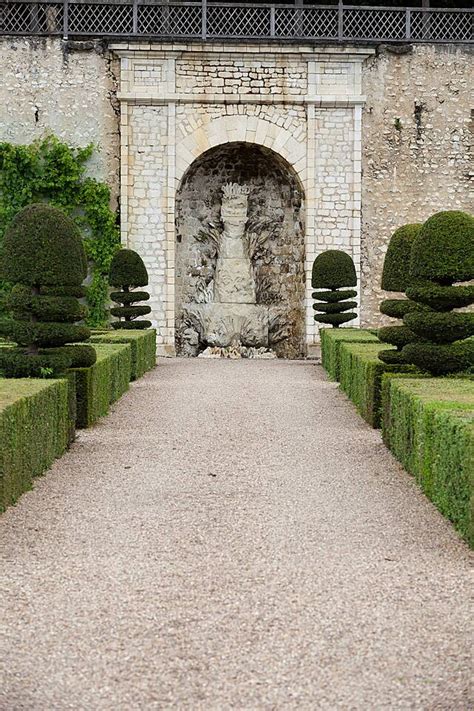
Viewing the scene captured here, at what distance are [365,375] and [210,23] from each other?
1344cm

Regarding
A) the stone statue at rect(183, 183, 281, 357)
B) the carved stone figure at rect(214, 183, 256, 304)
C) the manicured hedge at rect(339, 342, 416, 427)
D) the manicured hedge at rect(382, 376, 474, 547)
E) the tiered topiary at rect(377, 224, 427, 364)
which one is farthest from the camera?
the carved stone figure at rect(214, 183, 256, 304)

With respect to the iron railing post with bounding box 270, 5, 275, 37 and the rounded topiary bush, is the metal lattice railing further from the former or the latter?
the rounded topiary bush

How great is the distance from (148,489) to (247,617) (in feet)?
9.97

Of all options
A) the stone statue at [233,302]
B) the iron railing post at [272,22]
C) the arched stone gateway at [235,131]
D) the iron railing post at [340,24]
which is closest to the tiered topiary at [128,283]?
the arched stone gateway at [235,131]

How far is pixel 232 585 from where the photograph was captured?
16.7ft

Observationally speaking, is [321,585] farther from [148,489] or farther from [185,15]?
[185,15]

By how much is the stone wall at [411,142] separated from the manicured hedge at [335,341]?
3.42 meters

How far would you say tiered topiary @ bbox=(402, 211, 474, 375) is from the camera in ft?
32.8

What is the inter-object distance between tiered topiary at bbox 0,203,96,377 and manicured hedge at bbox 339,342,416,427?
8.15 feet

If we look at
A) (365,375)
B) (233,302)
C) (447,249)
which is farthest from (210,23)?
(447,249)

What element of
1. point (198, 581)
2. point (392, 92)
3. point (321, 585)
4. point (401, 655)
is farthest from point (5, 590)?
point (392, 92)

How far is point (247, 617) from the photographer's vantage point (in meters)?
4.59

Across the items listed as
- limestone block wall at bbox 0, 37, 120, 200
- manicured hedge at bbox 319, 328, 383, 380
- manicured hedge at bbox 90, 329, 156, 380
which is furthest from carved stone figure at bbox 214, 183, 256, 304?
manicured hedge at bbox 90, 329, 156, 380

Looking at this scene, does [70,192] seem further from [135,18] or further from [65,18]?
[135,18]
